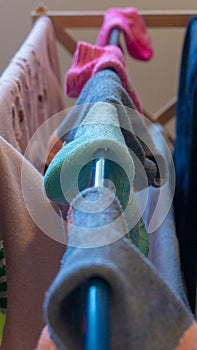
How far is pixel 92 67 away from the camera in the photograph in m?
0.64

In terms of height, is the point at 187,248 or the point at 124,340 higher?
the point at 124,340

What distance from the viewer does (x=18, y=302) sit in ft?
1.41

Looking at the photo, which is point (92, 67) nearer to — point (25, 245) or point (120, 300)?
point (25, 245)

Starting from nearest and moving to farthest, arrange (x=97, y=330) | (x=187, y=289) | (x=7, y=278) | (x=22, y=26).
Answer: (x=97, y=330)
(x=7, y=278)
(x=187, y=289)
(x=22, y=26)

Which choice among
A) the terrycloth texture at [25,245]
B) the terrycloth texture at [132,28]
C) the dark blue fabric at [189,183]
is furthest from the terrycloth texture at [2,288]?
the terrycloth texture at [132,28]

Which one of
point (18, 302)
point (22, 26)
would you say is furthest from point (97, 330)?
point (22, 26)

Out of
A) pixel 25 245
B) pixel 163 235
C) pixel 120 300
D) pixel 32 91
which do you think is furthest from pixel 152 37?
pixel 120 300

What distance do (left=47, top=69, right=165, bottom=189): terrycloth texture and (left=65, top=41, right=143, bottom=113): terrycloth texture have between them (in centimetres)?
5

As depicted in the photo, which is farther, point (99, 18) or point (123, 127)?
point (99, 18)

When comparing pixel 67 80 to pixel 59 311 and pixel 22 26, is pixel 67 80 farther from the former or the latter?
pixel 22 26

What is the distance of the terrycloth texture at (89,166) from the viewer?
341 millimetres

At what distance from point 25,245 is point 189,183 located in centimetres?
31

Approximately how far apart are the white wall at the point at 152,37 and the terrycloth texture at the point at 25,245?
115 centimetres

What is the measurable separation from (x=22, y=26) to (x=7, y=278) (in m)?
1.20
